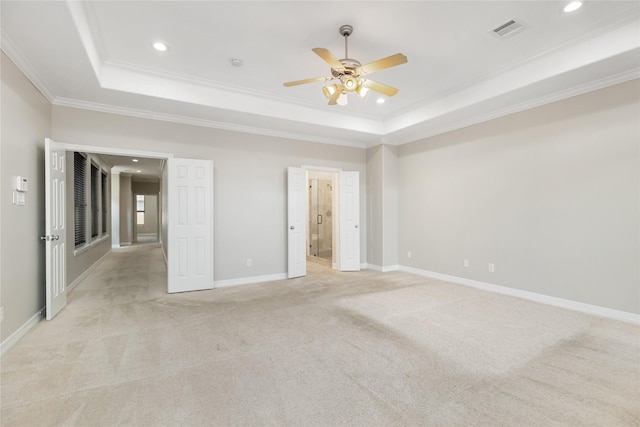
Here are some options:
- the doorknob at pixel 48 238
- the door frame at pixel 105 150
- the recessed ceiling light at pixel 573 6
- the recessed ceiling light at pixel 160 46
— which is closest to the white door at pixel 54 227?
the doorknob at pixel 48 238

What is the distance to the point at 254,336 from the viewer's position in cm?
296

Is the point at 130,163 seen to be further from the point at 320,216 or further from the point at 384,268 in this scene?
the point at 384,268

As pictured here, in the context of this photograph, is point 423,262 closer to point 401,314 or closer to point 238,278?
point 401,314

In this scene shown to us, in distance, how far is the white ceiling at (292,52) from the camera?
8.74ft

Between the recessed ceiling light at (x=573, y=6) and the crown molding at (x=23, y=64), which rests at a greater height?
the recessed ceiling light at (x=573, y=6)

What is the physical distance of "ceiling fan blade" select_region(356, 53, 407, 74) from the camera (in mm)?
2576

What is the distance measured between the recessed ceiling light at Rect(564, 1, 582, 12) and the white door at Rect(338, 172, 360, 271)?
3.97 m

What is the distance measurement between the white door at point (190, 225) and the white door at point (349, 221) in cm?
263

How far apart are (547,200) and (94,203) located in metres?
9.14

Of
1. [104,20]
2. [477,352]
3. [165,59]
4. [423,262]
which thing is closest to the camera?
[477,352]

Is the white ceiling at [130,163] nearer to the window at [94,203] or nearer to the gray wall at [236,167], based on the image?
the window at [94,203]

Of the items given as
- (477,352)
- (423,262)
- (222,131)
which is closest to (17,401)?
(477,352)

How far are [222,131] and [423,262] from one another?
14.4 feet

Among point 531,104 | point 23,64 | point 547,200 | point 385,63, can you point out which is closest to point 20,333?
point 23,64
